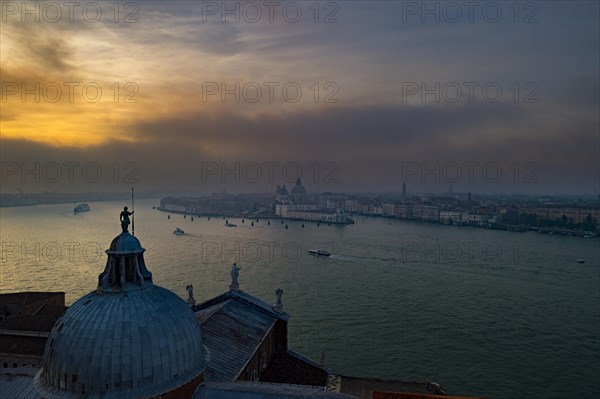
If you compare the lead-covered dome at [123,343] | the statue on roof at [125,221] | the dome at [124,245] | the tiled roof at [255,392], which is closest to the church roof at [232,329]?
the tiled roof at [255,392]

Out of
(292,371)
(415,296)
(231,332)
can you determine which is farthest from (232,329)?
(415,296)

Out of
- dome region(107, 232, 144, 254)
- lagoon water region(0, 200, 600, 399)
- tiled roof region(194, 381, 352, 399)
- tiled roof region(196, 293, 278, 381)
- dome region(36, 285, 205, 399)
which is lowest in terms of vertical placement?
lagoon water region(0, 200, 600, 399)

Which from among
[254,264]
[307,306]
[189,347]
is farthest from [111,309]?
[254,264]

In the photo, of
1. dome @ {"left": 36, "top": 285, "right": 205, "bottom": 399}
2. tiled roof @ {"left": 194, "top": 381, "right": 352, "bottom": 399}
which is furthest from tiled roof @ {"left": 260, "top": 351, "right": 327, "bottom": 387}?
dome @ {"left": 36, "top": 285, "right": 205, "bottom": 399}

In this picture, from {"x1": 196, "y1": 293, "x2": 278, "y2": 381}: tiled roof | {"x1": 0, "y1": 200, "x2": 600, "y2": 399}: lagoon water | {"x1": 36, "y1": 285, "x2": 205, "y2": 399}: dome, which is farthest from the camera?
{"x1": 0, "y1": 200, "x2": 600, "y2": 399}: lagoon water

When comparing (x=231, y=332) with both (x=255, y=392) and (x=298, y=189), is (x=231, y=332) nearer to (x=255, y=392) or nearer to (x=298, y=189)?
(x=255, y=392)

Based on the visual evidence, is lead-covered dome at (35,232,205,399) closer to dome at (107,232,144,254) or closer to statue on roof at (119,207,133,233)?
dome at (107,232,144,254)
